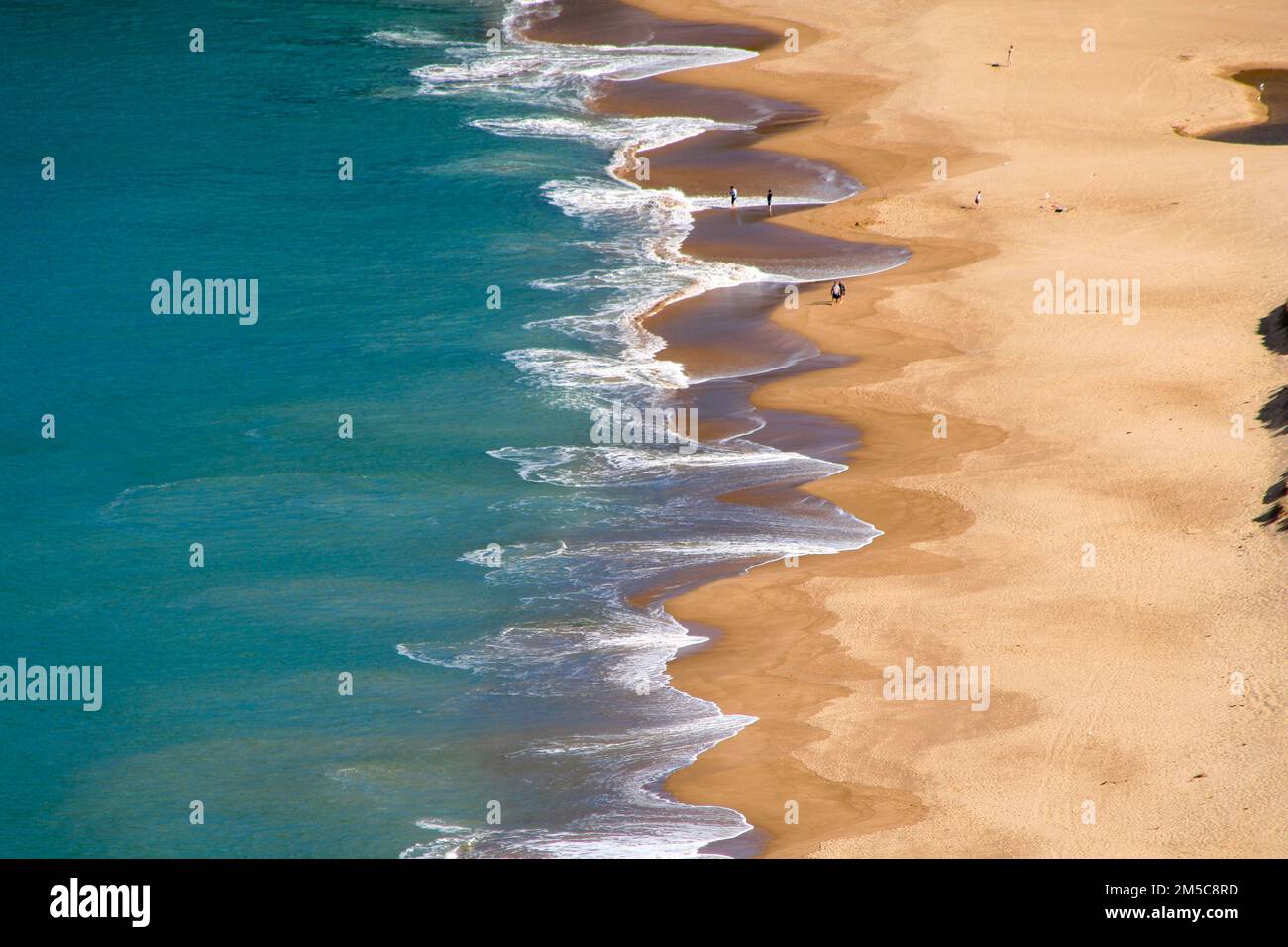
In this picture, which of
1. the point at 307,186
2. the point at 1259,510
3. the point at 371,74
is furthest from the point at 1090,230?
the point at 371,74

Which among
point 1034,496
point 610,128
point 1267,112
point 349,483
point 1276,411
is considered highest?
point 1267,112

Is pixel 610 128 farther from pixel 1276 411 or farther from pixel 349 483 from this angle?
pixel 1276 411

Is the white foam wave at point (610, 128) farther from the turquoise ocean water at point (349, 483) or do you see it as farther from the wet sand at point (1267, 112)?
the wet sand at point (1267, 112)

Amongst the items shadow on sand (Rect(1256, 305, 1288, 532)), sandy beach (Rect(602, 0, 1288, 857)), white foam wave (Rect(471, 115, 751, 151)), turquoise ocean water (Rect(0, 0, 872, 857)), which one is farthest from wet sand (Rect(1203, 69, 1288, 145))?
turquoise ocean water (Rect(0, 0, 872, 857))

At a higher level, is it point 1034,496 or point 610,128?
point 610,128

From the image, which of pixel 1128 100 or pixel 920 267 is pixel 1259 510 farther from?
pixel 1128 100

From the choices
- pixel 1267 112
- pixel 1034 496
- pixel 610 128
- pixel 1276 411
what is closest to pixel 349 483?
pixel 1034 496

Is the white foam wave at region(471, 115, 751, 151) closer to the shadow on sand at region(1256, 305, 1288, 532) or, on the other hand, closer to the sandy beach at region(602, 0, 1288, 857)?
the sandy beach at region(602, 0, 1288, 857)
